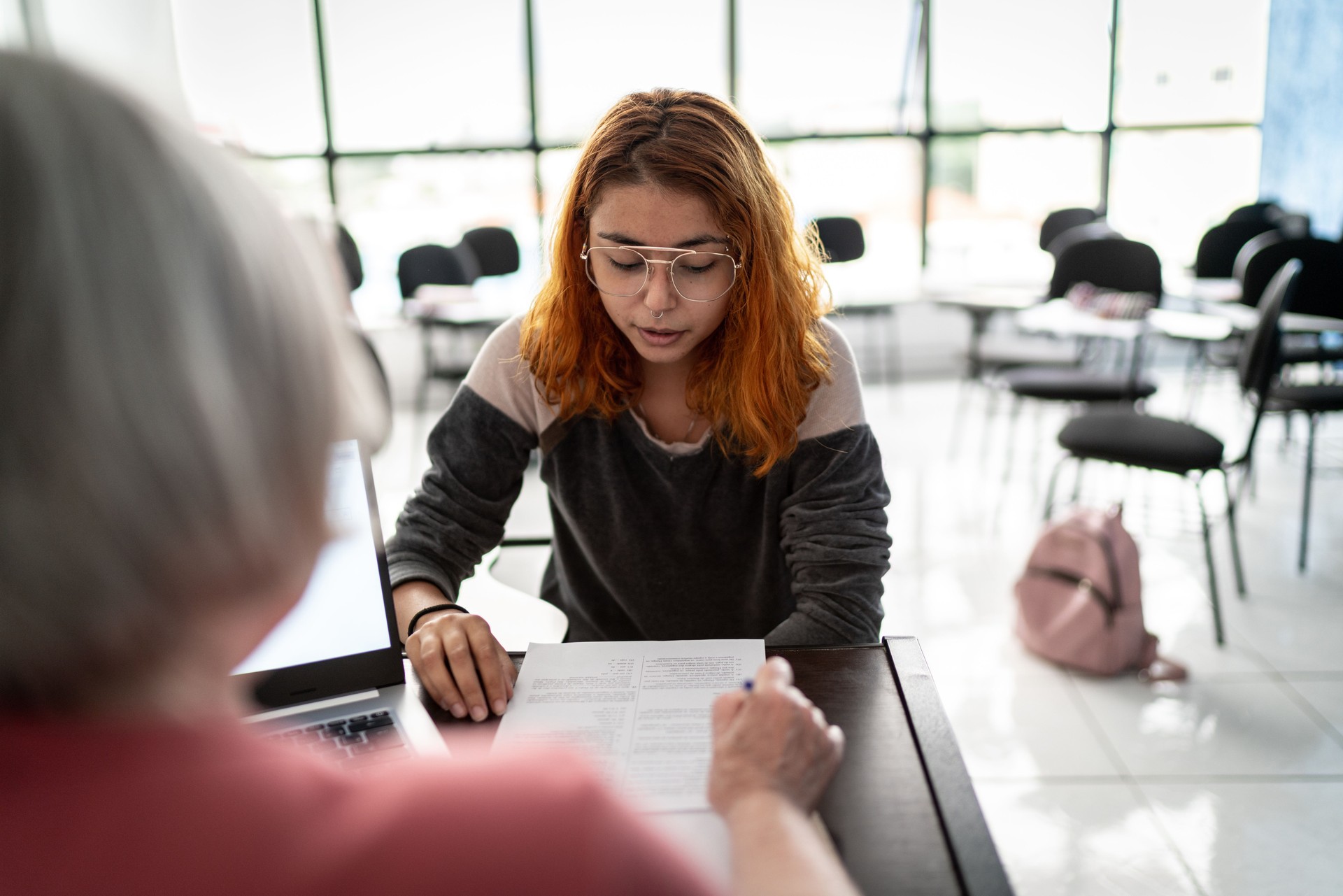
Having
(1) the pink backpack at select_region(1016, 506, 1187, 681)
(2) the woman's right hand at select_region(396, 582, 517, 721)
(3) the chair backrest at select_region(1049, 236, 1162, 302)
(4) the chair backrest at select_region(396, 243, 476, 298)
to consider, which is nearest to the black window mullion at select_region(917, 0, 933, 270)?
(3) the chair backrest at select_region(1049, 236, 1162, 302)

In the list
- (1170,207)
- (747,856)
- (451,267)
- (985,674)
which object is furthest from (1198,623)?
(1170,207)

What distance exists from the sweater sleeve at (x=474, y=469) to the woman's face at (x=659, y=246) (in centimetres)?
17

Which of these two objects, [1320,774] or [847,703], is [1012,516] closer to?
[1320,774]

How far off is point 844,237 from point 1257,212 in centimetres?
228

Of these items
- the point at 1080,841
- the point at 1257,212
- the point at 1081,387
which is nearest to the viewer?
the point at 1080,841

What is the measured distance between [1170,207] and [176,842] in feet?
22.4

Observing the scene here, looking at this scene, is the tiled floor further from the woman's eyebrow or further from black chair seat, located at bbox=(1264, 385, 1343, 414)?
the woman's eyebrow

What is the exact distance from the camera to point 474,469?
4.01 feet

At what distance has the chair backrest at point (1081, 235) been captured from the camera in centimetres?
417

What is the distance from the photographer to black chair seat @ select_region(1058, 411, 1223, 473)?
2.48 meters

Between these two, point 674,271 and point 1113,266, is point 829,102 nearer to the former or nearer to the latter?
point 1113,266

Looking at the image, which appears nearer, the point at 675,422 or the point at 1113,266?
the point at 675,422

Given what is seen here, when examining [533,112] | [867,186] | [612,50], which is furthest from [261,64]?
[867,186]

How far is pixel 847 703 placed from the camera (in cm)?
86
